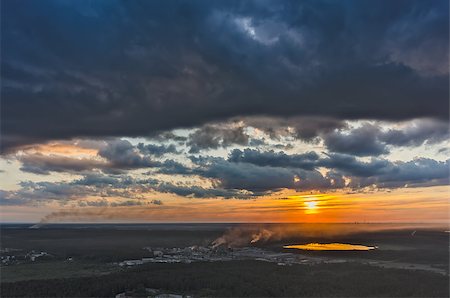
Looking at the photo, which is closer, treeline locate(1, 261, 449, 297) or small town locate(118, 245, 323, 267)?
treeline locate(1, 261, 449, 297)

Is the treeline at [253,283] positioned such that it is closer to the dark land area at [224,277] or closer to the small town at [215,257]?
the dark land area at [224,277]

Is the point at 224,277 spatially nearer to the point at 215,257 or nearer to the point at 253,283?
the point at 253,283

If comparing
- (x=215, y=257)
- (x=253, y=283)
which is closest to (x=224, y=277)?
(x=253, y=283)

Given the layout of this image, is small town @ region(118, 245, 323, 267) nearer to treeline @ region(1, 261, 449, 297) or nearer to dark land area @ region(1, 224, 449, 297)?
dark land area @ region(1, 224, 449, 297)

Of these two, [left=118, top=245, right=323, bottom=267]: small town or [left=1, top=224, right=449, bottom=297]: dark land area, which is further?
[left=118, top=245, right=323, bottom=267]: small town

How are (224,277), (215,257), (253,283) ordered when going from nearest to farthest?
(253,283) < (224,277) < (215,257)

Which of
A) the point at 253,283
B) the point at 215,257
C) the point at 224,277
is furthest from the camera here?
the point at 215,257

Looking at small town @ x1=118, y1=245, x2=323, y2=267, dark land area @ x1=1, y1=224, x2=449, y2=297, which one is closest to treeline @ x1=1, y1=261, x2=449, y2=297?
dark land area @ x1=1, y1=224, x2=449, y2=297

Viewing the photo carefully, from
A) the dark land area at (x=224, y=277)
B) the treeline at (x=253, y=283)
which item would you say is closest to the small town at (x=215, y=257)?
the dark land area at (x=224, y=277)

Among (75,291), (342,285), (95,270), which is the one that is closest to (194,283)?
(75,291)
